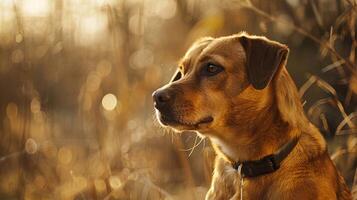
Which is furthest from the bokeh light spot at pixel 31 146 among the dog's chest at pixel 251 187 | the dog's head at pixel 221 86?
the dog's chest at pixel 251 187

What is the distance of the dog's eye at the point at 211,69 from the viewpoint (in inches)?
186

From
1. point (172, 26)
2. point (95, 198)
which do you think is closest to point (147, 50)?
point (172, 26)

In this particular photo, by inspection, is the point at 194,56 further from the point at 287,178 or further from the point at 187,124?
the point at 287,178

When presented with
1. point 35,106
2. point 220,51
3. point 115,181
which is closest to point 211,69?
point 220,51

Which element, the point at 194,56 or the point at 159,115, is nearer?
the point at 159,115

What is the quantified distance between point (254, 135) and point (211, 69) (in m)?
0.54

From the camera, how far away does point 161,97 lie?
14.6 ft

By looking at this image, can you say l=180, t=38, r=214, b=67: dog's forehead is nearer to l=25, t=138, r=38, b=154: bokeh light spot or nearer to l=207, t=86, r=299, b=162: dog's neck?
l=207, t=86, r=299, b=162: dog's neck

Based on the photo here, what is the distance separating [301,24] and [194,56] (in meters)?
2.43

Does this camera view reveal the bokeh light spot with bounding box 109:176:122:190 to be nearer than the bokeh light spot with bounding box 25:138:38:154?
Yes

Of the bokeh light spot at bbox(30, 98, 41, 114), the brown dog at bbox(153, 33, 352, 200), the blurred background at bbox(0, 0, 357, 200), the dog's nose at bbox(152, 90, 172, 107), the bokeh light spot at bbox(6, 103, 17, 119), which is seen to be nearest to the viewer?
the brown dog at bbox(153, 33, 352, 200)

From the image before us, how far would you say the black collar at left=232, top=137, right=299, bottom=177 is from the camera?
434cm

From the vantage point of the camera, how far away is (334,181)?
14.3ft

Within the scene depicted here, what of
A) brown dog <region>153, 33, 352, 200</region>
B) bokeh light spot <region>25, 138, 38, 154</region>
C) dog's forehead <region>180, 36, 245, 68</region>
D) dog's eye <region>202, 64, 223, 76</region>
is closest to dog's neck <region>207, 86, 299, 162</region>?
brown dog <region>153, 33, 352, 200</region>
